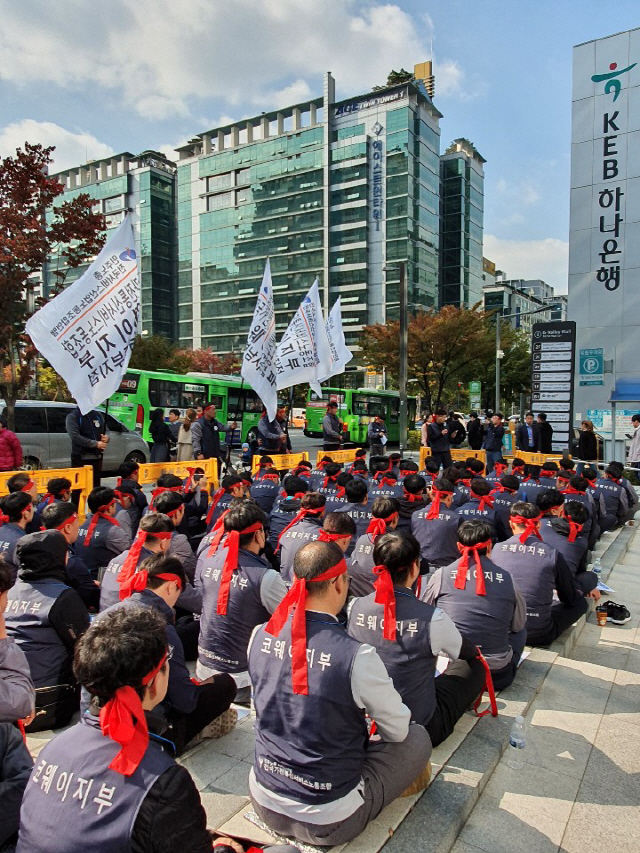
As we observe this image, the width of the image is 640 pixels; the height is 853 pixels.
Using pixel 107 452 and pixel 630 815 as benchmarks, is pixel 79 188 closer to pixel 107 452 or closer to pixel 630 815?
pixel 107 452

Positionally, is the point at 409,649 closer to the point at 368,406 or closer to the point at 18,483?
the point at 18,483

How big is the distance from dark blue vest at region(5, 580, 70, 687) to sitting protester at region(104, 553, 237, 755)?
0.46 m

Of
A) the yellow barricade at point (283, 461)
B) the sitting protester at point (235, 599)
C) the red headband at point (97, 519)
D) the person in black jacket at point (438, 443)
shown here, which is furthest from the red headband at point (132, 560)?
the person in black jacket at point (438, 443)

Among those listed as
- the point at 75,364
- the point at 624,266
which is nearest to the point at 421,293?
the point at 624,266

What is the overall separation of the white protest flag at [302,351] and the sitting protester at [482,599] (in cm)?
664

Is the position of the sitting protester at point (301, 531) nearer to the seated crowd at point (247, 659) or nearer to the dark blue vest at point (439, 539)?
the seated crowd at point (247, 659)

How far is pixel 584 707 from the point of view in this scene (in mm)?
4211

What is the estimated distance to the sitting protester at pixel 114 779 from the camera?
1572 mm

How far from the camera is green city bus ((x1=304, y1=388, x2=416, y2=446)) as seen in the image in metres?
29.8

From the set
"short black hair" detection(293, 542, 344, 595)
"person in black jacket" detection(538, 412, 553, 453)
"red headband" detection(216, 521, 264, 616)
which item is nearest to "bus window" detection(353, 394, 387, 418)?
"person in black jacket" detection(538, 412, 553, 453)

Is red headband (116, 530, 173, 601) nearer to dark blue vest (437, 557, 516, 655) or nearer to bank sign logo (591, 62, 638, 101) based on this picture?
dark blue vest (437, 557, 516, 655)

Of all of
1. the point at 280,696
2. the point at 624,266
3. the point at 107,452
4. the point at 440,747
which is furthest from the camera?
the point at 624,266

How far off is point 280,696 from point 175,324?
289 ft

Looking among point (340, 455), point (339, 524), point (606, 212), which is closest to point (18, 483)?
point (339, 524)
